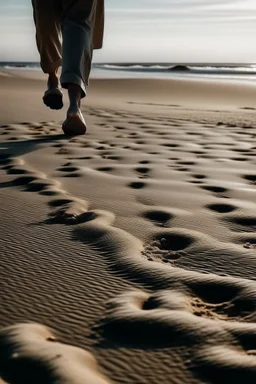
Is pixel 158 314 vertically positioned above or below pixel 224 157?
below

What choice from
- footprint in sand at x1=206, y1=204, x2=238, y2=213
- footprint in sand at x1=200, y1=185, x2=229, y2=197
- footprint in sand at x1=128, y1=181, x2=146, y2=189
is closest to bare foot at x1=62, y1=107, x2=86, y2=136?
footprint in sand at x1=128, y1=181, x2=146, y2=189

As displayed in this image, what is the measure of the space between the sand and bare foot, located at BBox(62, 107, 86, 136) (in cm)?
72

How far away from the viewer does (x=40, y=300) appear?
4.35ft

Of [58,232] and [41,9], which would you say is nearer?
[58,232]

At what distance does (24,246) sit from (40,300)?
1.25ft

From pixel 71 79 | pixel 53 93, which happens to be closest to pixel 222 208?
pixel 71 79

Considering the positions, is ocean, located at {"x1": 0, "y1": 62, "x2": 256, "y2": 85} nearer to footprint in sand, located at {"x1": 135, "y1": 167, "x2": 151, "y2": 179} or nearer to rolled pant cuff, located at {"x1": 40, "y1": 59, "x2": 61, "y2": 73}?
rolled pant cuff, located at {"x1": 40, "y1": 59, "x2": 61, "y2": 73}

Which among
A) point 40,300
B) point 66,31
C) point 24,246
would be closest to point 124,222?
point 24,246

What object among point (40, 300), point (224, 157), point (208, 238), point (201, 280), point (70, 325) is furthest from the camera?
point (224, 157)

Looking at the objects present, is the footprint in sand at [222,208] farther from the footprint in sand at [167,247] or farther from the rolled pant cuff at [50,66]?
the rolled pant cuff at [50,66]

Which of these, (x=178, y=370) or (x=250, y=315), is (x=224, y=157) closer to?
(x=250, y=315)

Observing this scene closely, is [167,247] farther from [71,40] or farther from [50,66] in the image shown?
[50,66]

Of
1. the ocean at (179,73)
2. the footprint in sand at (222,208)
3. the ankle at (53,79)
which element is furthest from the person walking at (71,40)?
the ocean at (179,73)

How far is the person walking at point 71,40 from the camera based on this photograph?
373 cm
